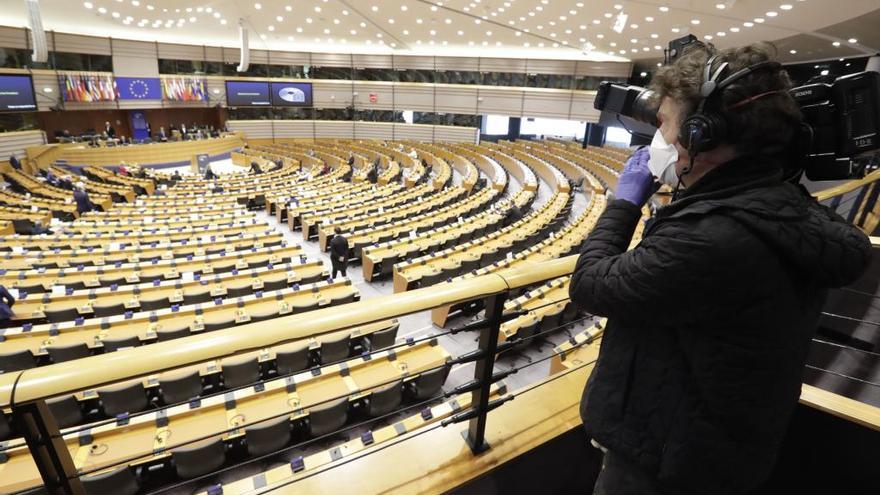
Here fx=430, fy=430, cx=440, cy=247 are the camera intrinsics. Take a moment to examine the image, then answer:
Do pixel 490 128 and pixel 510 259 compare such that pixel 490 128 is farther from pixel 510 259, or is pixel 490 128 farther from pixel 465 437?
pixel 465 437

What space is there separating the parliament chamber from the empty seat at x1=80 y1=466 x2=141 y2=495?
38mm

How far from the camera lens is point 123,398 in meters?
4.43

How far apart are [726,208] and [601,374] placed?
0.57 meters

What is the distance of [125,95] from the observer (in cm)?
2364

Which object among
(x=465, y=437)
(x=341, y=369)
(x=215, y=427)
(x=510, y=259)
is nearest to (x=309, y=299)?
(x=341, y=369)

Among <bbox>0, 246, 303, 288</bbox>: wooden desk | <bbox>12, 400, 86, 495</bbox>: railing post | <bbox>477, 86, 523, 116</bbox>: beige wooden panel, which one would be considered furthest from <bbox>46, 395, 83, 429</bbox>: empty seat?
<bbox>477, 86, 523, 116</bbox>: beige wooden panel

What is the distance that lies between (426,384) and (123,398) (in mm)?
3149

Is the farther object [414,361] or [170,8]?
[170,8]

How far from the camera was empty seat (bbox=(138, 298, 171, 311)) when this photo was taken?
677cm

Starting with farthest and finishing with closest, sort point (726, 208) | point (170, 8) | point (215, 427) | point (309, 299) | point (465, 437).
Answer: point (170, 8)
point (309, 299)
point (215, 427)
point (465, 437)
point (726, 208)

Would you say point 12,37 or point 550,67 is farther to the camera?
point 550,67

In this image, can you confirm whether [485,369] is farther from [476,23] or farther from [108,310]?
[476,23]

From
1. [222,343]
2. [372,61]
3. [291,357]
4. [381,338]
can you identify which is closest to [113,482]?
[291,357]

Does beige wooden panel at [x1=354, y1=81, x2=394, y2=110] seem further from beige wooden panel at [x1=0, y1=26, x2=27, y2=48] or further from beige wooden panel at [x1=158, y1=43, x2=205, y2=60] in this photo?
beige wooden panel at [x1=0, y1=26, x2=27, y2=48]
